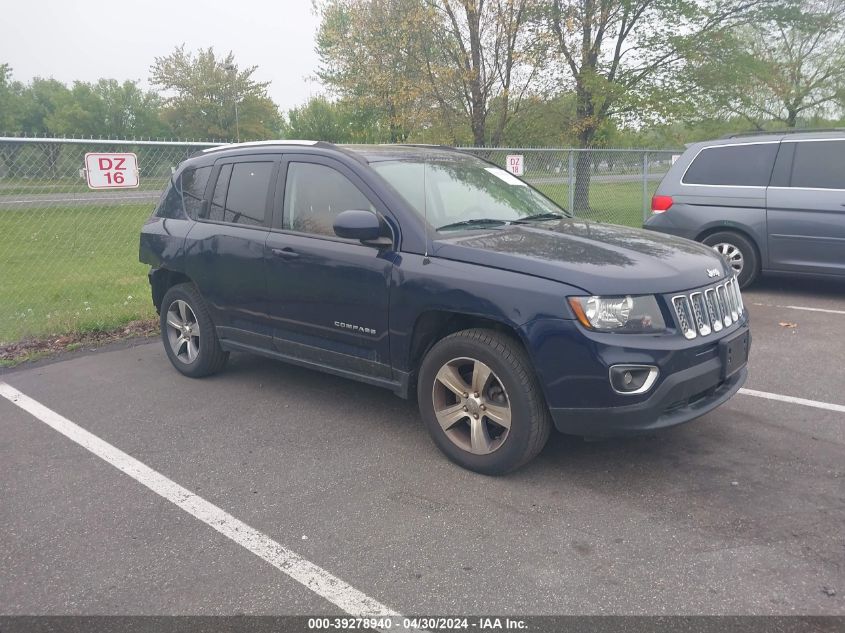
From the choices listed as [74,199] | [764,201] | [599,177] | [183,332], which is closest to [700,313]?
[183,332]

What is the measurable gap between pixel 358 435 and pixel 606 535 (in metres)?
1.78

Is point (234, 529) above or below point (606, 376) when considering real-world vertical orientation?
below

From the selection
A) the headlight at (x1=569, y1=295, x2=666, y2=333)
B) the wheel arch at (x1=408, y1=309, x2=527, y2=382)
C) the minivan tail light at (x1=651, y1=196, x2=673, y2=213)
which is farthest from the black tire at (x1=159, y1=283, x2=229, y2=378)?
A: the minivan tail light at (x1=651, y1=196, x2=673, y2=213)

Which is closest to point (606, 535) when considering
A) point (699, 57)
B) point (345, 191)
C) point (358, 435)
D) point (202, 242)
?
point (358, 435)

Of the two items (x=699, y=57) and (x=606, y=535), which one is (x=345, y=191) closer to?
(x=606, y=535)

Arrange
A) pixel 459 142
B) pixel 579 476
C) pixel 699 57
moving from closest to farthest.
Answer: pixel 579 476, pixel 699 57, pixel 459 142

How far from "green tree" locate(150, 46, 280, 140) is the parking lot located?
45249 mm

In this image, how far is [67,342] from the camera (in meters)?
7.02

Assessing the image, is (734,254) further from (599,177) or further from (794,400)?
(599,177)

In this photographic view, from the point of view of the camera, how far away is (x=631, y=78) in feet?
57.5

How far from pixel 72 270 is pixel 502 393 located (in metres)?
9.29

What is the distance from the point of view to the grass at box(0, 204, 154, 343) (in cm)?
745

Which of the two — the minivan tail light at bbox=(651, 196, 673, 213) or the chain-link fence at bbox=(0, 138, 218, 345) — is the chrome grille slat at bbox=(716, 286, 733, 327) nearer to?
the minivan tail light at bbox=(651, 196, 673, 213)

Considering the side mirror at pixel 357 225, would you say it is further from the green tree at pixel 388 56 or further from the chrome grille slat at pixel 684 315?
the green tree at pixel 388 56
